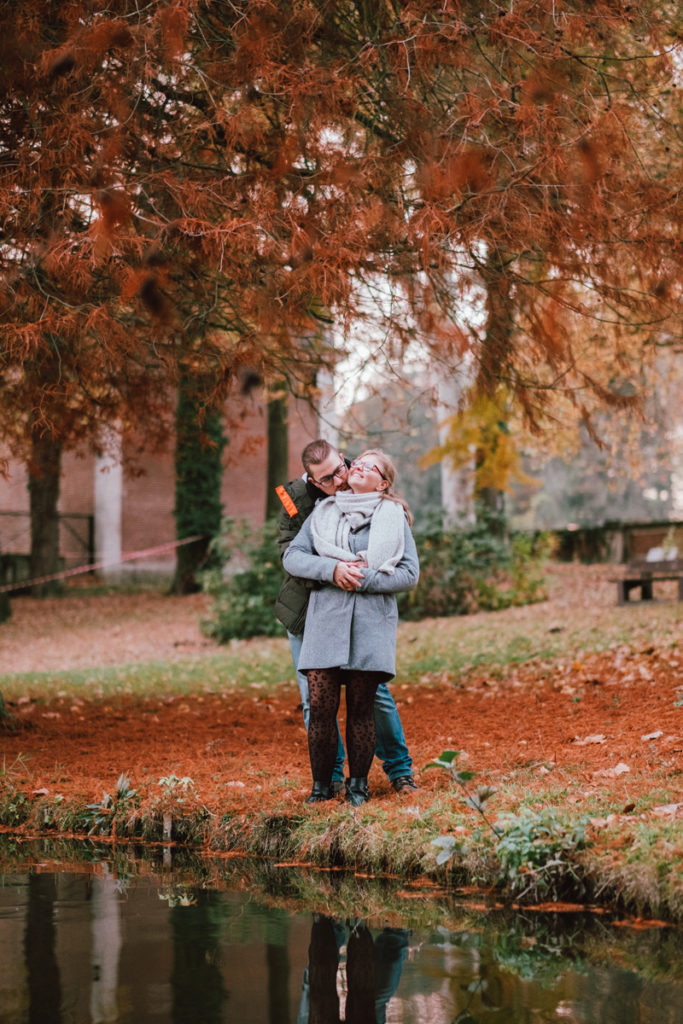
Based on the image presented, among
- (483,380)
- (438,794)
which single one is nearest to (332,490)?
(438,794)

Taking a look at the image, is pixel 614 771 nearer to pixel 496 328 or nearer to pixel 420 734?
pixel 420 734

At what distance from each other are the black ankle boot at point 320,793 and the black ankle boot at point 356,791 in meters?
0.14

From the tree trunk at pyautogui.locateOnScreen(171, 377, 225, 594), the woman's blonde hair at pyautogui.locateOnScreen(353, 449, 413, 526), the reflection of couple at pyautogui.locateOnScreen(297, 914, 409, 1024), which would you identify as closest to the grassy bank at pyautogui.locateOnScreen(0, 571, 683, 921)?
the reflection of couple at pyautogui.locateOnScreen(297, 914, 409, 1024)

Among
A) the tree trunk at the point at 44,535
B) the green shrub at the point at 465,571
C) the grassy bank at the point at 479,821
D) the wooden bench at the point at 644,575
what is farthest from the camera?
the tree trunk at the point at 44,535

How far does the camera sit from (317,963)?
→ 12.3 ft

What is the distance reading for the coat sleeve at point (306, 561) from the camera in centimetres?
545

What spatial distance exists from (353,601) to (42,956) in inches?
90.4

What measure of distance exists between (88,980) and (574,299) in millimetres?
5242

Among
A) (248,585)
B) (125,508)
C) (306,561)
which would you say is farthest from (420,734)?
(125,508)

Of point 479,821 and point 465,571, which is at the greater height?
point 465,571

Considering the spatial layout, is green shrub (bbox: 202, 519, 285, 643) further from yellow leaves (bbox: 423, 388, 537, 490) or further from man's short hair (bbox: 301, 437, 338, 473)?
man's short hair (bbox: 301, 437, 338, 473)

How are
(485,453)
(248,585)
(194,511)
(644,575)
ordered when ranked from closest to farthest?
(644,575)
(248,585)
(485,453)
(194,511)

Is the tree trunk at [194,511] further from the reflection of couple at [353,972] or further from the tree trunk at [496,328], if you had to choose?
the reflection of couple at [353,972]

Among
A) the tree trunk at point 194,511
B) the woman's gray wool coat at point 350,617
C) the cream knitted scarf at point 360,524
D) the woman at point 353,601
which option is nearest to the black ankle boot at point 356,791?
the woman at point 353,601
